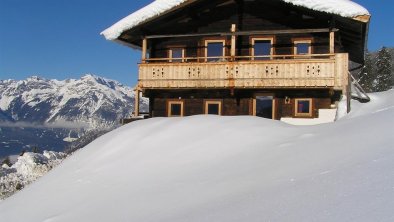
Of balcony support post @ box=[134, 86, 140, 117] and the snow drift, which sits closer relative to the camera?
balcony support post @ box=[134, 86, 140, 117]

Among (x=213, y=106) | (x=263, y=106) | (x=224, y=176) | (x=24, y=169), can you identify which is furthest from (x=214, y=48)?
(x=24, y=169)

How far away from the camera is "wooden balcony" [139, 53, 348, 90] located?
17.4 m

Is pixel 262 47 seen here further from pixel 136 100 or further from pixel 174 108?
pixel 136 100

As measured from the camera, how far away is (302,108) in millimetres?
19422

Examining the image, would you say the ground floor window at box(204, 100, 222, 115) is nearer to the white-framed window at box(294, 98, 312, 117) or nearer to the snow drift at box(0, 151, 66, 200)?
the white-framed window at box(294, 98, 312, 117)

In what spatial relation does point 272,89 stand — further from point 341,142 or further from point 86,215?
point 86,215

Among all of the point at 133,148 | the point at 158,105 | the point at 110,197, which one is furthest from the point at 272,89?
the point at 110,197

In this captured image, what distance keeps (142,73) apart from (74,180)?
10.3m

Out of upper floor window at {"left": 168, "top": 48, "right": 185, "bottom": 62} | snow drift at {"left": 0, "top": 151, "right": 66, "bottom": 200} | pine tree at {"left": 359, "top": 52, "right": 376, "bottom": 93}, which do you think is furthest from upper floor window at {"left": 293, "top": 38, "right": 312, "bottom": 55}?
snow drift at {"left": 0, "top": 151, "right": 66, "bottom": 200}

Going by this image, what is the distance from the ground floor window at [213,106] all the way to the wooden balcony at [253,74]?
178 centimetres

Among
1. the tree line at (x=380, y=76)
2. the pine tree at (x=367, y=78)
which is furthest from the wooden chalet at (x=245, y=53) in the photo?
the tree line at (x=380, y=76)

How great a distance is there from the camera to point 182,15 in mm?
21594

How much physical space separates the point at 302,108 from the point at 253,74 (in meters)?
2.84

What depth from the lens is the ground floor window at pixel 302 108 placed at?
19328 mm
